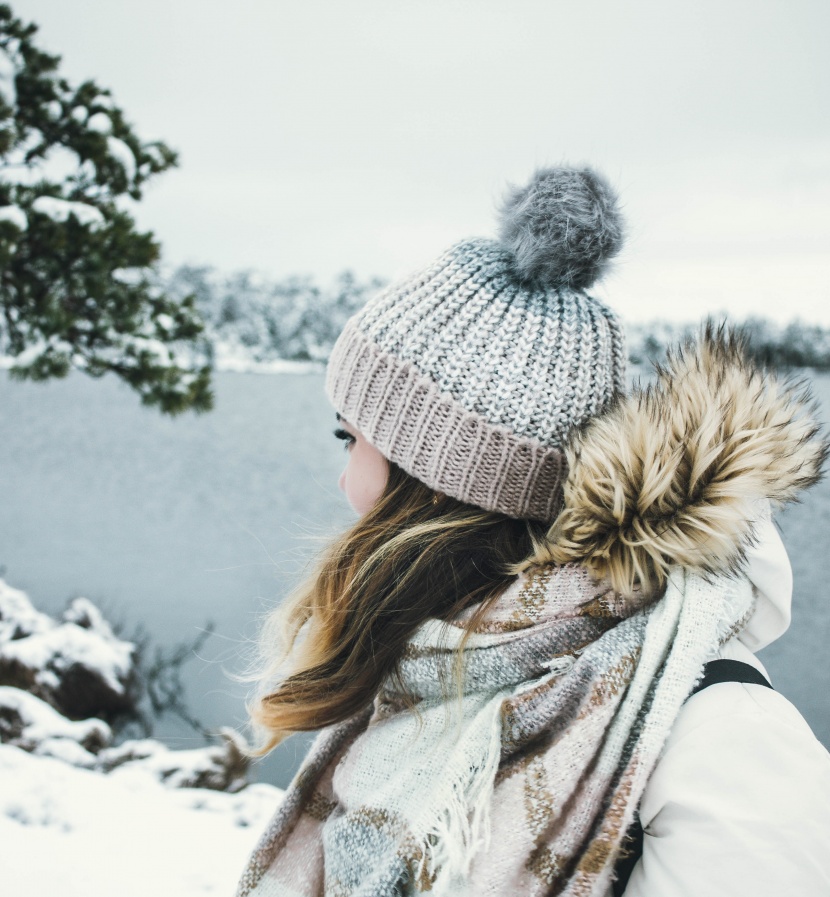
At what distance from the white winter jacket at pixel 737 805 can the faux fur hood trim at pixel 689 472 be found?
0.54ft

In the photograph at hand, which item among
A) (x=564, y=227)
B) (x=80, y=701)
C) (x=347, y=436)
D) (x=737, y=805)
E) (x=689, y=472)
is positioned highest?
(x=564, y=227)

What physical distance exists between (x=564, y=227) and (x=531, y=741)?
2.36 ft

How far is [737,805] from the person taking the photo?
593mm

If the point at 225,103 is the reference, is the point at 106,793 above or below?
below

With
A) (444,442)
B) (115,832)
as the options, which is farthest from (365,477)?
(115,832)

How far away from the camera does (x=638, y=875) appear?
674 mm

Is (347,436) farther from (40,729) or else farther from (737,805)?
(40,729)

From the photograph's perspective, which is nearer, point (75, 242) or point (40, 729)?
point (75, 242)

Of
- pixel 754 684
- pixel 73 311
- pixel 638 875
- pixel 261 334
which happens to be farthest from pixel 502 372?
pixel 261 334

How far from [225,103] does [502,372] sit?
1113cm

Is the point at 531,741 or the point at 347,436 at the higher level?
the point at 347,436

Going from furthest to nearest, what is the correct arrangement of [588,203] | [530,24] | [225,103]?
1. [225,103]
2. [530,24]
3. [588,203]

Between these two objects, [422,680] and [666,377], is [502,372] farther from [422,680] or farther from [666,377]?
[422,680]

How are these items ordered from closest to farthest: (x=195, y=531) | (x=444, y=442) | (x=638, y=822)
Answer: (x=638, y=822) < (x=444, y=442) < (x=195, y=531)
